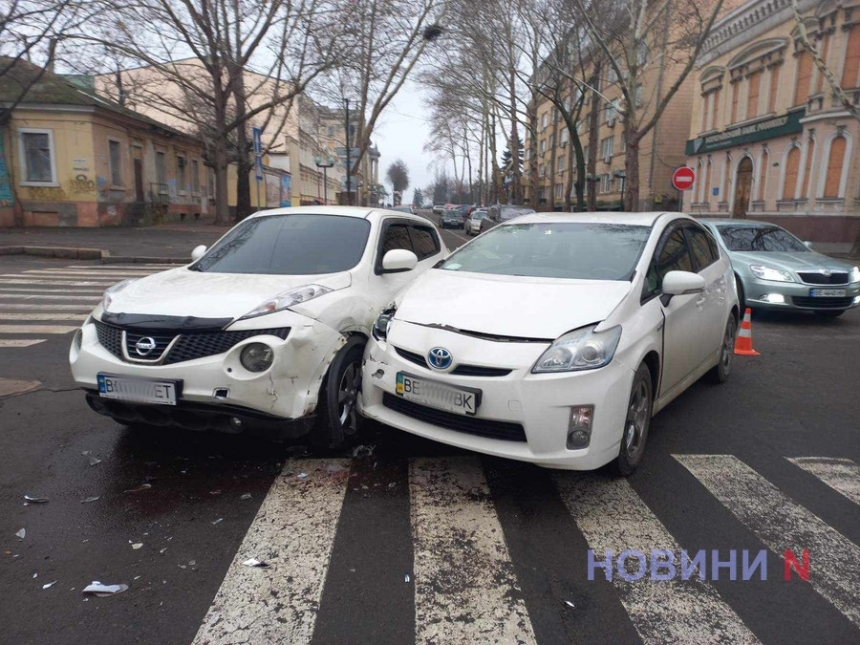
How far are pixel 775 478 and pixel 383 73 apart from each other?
33.5 meters

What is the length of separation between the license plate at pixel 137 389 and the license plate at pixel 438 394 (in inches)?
52.7

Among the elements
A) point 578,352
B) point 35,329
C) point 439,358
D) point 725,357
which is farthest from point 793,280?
point 35,329

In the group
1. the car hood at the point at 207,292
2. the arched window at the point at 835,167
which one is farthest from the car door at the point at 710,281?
the arched window at the point at 835,167

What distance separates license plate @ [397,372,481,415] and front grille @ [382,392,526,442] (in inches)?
2.7

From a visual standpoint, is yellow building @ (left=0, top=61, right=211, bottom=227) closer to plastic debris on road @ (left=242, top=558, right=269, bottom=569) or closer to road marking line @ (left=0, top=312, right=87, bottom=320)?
road marking line @ (left=0, top=312, right=87, bottom=320)

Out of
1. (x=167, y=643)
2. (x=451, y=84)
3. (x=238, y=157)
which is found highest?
(x=451, y=84)

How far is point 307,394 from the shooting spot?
3801mm

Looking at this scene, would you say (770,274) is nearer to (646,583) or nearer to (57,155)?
(646,583)

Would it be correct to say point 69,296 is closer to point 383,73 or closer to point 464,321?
point 464,321

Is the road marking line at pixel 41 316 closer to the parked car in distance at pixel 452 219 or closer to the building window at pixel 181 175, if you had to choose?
the building window at pixel 181 175

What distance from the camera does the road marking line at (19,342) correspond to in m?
7.05

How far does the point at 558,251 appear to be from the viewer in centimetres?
477

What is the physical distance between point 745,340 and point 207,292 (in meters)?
6.28

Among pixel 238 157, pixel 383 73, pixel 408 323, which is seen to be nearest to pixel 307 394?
pixel 408 323
